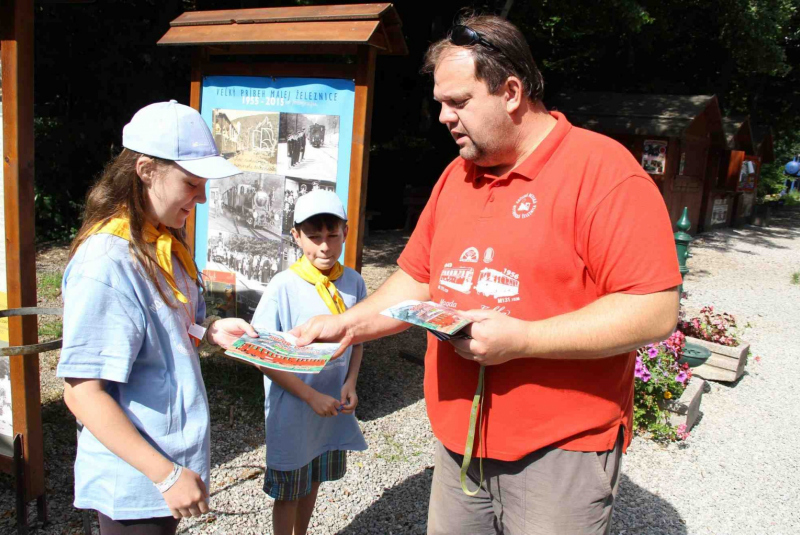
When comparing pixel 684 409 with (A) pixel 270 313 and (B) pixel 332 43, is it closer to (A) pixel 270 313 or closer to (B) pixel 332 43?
(A) pixel 270 313

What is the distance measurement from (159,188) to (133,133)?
18 cm

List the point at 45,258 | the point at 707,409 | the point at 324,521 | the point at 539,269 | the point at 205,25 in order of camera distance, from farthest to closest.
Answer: the point at 45,258, the point at 707,409, the point at 205,25, the point at 324,521, the point at 539,269

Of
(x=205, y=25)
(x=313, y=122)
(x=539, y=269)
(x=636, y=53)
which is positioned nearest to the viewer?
(x=539, y=269)

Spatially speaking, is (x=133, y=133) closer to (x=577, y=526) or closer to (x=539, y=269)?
(x=539, y=269)

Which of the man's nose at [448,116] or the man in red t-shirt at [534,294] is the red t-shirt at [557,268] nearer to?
the man in red t-shirt at [534,294]

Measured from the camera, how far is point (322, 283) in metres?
2.89

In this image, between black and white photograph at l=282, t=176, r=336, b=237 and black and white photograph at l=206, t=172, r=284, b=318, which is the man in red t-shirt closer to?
black and white photograph at l=282, t=176, r=336, b=237

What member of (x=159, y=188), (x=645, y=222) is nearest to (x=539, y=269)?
(x=645, y=222)

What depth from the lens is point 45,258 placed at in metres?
9.70

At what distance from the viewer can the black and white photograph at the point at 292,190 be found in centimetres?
411

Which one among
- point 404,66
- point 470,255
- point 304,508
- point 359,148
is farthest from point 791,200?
point 470,255

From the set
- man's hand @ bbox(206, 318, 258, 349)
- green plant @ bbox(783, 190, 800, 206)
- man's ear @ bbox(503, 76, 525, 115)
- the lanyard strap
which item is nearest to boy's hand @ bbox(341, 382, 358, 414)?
man's hand @ bbox(206, 318, 258, 349)

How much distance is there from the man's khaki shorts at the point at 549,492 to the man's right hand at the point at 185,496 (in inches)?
33.3

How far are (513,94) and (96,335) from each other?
1.42 m
